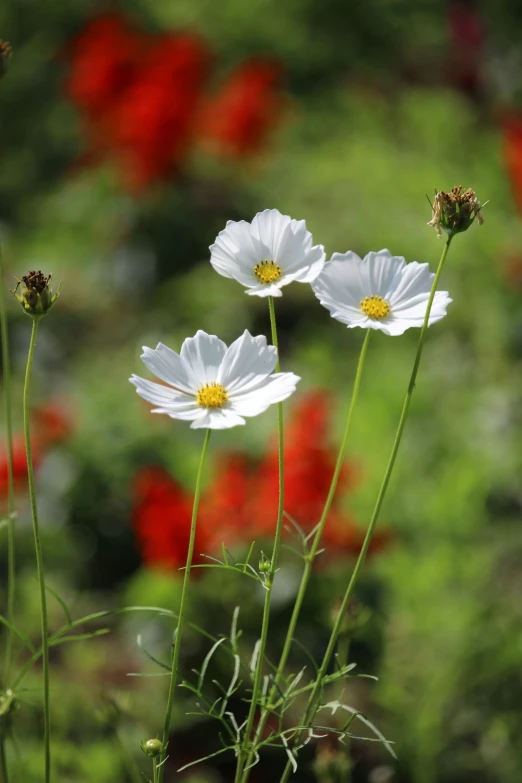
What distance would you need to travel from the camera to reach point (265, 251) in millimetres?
572

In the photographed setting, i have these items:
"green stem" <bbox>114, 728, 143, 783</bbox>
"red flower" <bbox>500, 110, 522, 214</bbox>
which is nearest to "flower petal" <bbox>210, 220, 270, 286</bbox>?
"green stem" <bbox>114, 728, 143, 783</bbox>

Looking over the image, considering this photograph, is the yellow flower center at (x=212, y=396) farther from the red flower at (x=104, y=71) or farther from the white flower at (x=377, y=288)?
the red flower at (x=104, y=71)

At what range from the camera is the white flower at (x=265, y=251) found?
0.56 m

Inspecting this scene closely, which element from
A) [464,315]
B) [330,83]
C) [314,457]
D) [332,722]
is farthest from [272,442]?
[330,83]

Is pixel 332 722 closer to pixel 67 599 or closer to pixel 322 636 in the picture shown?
pixel 322 636

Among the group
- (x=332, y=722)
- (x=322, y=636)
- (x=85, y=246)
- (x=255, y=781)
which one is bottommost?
(x=255, y=781)

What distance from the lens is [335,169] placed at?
11.0ft

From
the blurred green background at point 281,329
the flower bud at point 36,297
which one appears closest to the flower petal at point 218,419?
the flower bud at point 36,297

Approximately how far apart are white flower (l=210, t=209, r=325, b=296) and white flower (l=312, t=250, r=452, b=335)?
2 cm

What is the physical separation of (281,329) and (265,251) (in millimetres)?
2238

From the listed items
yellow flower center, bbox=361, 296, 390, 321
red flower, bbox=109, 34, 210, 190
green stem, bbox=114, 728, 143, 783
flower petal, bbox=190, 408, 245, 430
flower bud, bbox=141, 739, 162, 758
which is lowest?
green stem, bbox=114, 728, 143, 783

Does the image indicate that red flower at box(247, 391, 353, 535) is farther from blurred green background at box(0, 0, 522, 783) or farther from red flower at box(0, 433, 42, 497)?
red flower at box(0, 433, 42, 497)

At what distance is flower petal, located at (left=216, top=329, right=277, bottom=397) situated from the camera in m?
0.53

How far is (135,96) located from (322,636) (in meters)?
1.76
